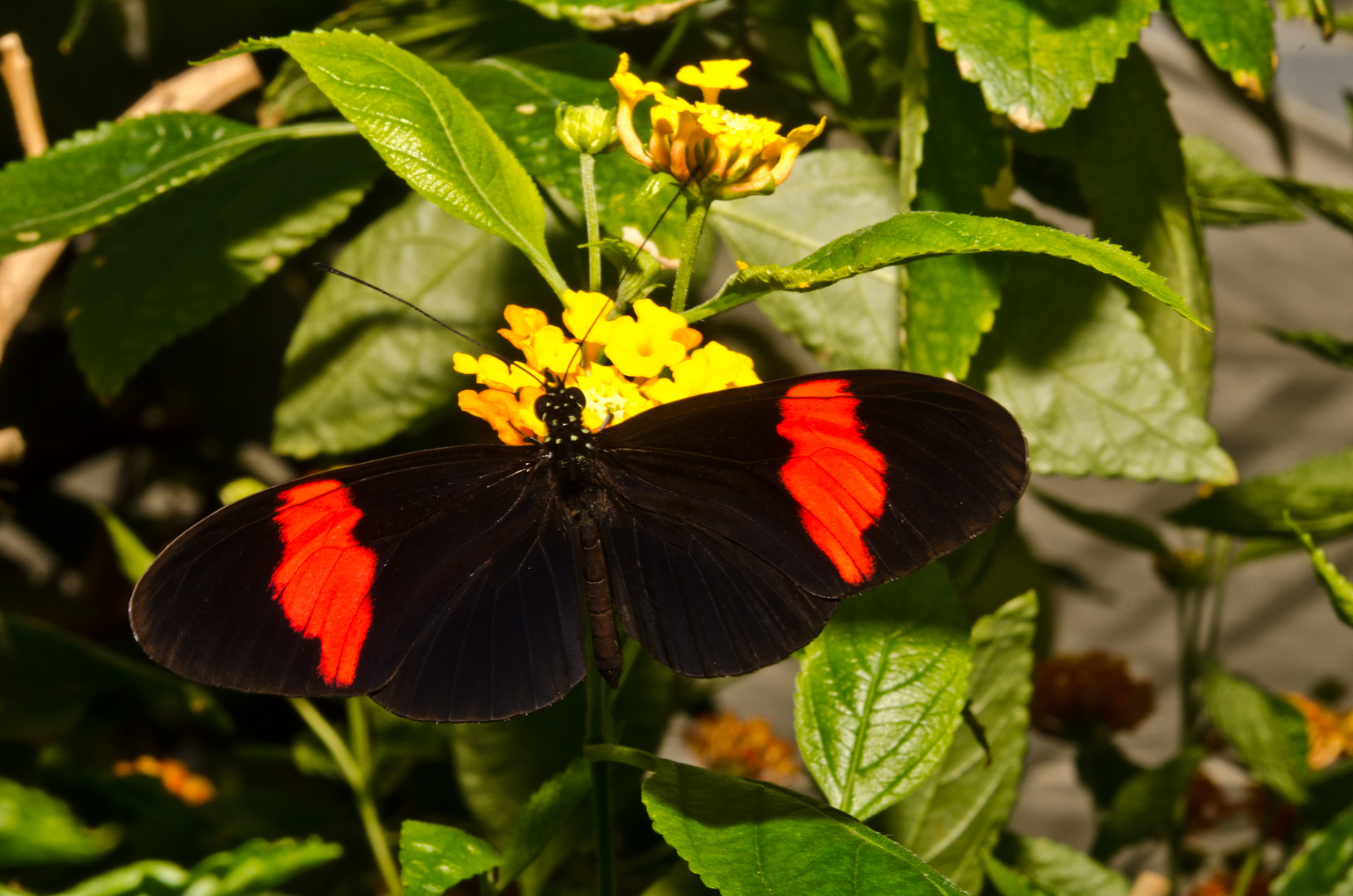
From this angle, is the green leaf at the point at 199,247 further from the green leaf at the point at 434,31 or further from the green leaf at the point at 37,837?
the green leaf at the point at 37,837

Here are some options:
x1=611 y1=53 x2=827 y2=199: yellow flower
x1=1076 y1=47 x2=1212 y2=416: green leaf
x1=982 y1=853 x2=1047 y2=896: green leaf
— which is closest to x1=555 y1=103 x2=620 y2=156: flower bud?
x1=611 y1=53 x2=827 y2=199: yellow flower

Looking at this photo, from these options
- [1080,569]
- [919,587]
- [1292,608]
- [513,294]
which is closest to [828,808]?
[919,587]

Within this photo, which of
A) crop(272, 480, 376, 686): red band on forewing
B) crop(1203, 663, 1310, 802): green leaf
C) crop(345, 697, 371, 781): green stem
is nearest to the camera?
crop(272, 480, 376, 686): red band on forewing

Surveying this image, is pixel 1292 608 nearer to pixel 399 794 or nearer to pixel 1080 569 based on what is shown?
pixel 1080 569

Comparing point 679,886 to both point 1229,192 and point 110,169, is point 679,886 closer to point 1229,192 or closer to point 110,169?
point 110,169

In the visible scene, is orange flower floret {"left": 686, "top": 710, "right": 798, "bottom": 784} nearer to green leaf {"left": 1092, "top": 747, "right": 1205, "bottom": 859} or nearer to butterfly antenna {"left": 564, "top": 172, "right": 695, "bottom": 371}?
green leaf {"left": 1092, "top": 747, "right": 1205, "bottom": 859}

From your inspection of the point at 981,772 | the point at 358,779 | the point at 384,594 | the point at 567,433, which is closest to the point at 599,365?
the point at 567,433
